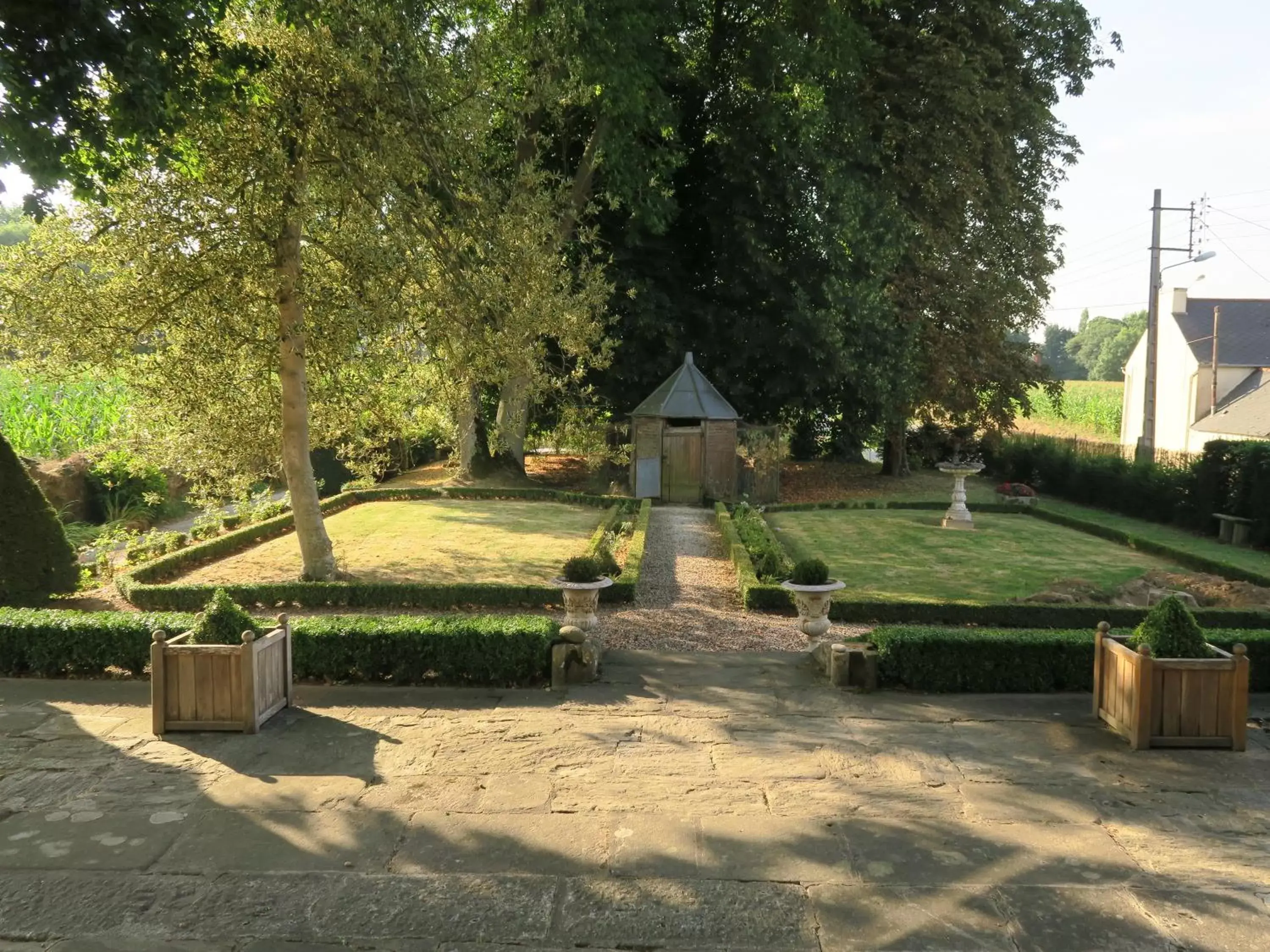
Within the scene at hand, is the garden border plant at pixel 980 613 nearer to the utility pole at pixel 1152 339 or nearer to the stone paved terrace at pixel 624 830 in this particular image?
the stone paved terrace at pixel 624 830

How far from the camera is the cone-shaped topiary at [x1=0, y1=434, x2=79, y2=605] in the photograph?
11914 mm

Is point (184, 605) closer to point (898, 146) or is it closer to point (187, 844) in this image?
point (187, 844)

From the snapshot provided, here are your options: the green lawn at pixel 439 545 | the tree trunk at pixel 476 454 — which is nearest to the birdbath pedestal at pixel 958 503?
the green lawn at pixel 439 545

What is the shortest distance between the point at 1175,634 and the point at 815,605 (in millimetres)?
4609

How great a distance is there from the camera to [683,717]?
8273mm

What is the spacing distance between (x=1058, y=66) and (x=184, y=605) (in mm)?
27799

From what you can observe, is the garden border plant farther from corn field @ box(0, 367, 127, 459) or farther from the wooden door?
corn field @ box(0, 367, 127, 459)

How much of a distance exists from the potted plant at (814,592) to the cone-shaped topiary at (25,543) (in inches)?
371

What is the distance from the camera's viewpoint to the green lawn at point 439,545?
15578mm

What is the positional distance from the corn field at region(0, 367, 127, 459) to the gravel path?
46.7ft

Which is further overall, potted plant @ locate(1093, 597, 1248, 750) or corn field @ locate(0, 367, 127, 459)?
corn field @ locate(0, 367, 127, 459)

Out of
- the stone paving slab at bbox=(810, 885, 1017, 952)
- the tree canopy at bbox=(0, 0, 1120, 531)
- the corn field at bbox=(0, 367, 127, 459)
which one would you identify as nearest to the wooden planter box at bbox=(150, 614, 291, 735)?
the stone paving slab at bbox=(810, 885, 1017, 952)

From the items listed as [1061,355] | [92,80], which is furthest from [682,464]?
[1061,355]

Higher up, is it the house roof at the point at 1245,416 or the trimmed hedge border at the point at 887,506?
the house roof at the point at 1245,416
